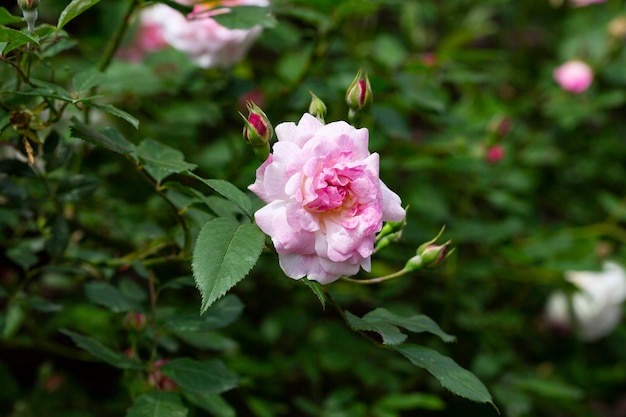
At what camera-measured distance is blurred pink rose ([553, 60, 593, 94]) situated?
186cm

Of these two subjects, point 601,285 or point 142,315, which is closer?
point 142,315

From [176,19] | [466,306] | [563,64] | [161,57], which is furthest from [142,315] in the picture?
[563,64]

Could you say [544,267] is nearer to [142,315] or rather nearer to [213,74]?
[213,74]

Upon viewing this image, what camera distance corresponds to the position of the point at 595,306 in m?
1.84

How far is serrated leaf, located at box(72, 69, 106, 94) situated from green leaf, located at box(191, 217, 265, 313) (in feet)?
0.76

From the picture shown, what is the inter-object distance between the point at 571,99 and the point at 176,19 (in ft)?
3.62

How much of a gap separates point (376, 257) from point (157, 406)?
95cm

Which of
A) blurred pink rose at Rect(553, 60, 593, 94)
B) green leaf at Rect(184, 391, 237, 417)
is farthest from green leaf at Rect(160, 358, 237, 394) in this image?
blurred pink rose at Rect(553, 60, 593, 94)

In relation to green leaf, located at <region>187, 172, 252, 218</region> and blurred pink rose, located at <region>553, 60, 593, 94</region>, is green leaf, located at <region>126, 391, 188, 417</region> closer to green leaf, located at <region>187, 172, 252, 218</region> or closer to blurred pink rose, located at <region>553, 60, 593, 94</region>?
green leaf, located at <region>187, 172, 252, 218</region>

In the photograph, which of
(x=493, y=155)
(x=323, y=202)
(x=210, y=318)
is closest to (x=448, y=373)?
(x=323, y=202)

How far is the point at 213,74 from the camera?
4.52ft

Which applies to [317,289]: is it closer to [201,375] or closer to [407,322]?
[407,322]

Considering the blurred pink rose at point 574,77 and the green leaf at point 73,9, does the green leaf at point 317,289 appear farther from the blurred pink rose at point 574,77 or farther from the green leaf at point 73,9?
the blurred pink rose at point 574,77

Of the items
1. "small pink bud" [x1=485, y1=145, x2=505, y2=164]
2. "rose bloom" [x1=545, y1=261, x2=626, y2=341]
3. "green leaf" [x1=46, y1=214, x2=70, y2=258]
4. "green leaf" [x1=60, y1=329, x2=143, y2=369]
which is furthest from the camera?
"rose bloom" [x1=545, y1=261, x2=626, y2=341]
